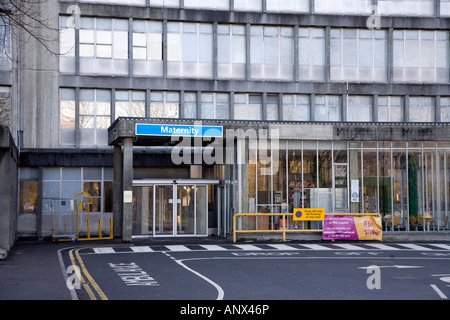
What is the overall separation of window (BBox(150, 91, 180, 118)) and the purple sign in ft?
40.2

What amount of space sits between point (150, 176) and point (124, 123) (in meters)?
9.67

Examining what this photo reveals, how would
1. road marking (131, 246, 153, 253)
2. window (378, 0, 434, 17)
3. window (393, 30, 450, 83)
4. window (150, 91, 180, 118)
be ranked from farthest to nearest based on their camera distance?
window (393, 30, 450, 83) → window (378, 0, 434, 17) → window (150, 91, 180, 118) → road marking (131, 246, 153, 253)

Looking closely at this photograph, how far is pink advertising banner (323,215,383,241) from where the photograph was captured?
2928cm

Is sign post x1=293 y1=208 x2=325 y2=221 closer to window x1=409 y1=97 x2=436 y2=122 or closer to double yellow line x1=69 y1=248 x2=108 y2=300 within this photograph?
double yellow line x1=69 y1=248 x2=108 y2=300

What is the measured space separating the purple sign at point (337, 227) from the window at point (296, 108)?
11.3 m

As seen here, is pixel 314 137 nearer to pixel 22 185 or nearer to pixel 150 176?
pixel 150 176

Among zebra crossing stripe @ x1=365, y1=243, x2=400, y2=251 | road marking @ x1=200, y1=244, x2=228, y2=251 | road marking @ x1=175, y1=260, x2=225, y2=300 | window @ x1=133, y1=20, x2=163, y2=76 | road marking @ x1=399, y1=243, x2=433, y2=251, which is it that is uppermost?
window @ x1=133, y1=20, x2=163, y2=76

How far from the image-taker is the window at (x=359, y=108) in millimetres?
40281

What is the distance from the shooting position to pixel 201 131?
2836cm

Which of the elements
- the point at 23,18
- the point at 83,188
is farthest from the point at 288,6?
the point at 83,188

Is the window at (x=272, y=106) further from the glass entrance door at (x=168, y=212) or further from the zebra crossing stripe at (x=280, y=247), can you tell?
the zebra crossing stripe at (x=280, y=247)

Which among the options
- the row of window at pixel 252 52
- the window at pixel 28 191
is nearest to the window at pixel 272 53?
the row of window at pixel 252 52

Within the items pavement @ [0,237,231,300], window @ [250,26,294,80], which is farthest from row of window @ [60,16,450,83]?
pavement @ [0,237,231,300]

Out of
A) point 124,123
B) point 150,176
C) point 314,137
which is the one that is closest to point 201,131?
point 124,123
